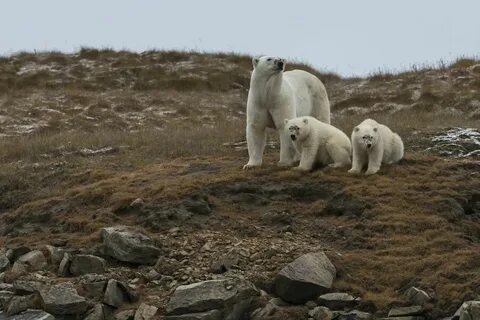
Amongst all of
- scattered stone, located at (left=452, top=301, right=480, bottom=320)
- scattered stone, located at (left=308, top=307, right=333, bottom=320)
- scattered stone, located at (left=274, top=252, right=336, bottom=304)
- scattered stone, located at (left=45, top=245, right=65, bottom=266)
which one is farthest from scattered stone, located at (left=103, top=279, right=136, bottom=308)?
scattered stone, located at (left=452, top=301, right=480, bottom=320)

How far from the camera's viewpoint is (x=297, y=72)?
54.0 ft

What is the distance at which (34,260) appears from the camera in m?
→ 11.6

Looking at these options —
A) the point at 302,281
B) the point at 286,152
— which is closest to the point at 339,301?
the point at 302,281

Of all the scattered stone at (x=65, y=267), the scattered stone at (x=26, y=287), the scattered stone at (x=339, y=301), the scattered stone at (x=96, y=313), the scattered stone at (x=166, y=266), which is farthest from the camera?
the scattered stone at (x=65, y=267)

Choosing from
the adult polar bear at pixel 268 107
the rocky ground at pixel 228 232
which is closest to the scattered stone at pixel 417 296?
the rocky ground at pixel 228 232

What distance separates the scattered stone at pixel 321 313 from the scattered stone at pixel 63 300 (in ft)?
9.93

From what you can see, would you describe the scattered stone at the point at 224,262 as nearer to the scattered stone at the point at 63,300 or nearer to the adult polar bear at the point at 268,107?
the scattered stone at the point at 63,300

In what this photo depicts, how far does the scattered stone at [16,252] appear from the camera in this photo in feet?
39.3

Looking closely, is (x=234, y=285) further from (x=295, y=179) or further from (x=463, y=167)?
(x=463, y=167)

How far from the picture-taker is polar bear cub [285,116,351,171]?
1334 centimetres

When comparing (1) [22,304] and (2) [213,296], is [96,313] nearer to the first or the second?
(1) [22,304]

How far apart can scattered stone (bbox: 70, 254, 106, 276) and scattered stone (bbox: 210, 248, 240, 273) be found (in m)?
1.64

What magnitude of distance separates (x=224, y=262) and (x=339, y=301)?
186cm

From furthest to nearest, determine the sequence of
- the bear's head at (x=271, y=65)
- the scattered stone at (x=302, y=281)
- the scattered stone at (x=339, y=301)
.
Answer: the bear's head at (x=271, y=65) → the scattered stone at (x=302, y=281) → the scattered stone at (x=339, y=301)
